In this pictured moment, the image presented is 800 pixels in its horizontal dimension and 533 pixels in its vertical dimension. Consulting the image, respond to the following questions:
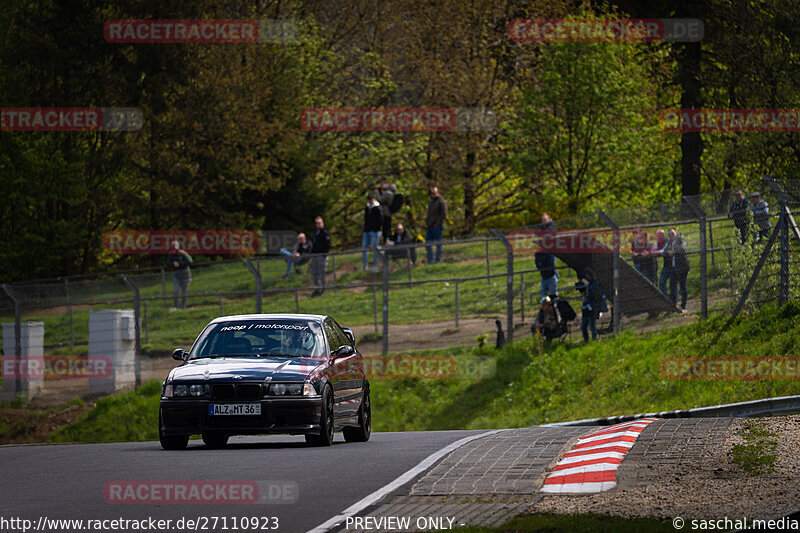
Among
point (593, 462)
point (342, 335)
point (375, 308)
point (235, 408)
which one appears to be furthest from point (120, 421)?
point (593, 462)

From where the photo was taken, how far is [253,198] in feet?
174

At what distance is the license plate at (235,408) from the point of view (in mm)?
14656

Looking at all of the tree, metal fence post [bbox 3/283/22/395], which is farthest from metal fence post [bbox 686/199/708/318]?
the tree

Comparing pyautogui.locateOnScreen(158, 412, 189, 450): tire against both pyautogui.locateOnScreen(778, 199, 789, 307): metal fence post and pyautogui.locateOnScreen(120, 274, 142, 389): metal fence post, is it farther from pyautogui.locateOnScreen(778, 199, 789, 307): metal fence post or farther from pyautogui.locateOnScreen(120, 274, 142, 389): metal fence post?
pyautogui.locateOnScreen(120, 274, 142, 389): metal fence post

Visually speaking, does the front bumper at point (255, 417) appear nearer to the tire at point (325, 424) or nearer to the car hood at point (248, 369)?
the tire at point (325, 424)

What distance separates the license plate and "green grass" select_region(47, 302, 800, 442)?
10.0m

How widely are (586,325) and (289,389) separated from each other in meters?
14.0

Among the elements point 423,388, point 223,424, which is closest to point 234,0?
point 423,388

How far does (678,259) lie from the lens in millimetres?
26672

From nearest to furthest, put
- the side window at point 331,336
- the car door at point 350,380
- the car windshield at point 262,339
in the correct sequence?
1. the car windshield at point 262,339
2. the car door at point 350,380
3. the side window at point 331,336

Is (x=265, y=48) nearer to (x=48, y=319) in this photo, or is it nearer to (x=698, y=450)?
(x=48, y=319)

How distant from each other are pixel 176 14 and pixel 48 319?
21.4 m

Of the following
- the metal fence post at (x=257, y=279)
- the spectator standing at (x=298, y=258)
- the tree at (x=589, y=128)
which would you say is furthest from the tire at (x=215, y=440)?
the tree at (x=589, y=128)

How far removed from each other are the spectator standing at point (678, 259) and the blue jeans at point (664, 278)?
0.07 metres
